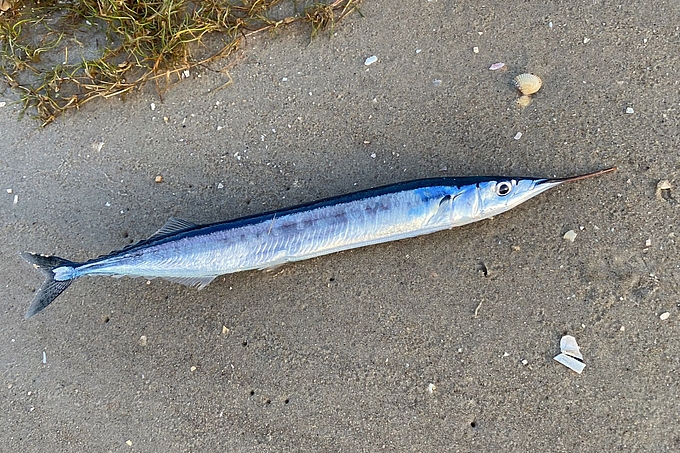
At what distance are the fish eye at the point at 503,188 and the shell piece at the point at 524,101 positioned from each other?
0.65 metres

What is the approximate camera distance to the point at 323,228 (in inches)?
100

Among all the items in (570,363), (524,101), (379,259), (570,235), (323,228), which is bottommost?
(570,363)

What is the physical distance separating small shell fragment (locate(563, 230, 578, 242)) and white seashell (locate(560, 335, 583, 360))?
53cm

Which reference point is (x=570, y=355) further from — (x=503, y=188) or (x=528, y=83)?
(x=528, y=83)

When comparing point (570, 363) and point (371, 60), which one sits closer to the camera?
point (570, 363)

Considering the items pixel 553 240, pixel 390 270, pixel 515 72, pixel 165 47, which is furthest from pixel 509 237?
pixel 165 47

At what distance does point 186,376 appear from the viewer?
9.37 ft

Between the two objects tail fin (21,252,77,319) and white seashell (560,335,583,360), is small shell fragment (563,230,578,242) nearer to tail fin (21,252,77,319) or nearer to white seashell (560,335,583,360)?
white seashell (560,335,583,360)

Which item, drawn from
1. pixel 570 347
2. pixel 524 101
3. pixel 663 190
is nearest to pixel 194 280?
pixel 570 347

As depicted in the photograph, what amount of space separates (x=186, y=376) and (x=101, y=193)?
4.36 feet

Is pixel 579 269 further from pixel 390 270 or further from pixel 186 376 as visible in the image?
pixel 186 376

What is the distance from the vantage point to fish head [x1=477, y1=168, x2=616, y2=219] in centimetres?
249

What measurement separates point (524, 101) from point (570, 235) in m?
0.84

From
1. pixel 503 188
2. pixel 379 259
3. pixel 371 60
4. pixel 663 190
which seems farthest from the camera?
pixel 371 60
